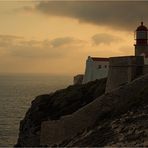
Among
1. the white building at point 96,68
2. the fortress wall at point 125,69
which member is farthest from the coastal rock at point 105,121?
the white building at point 96,68

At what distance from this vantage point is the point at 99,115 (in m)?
24.3

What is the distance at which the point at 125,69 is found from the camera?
1216 inches

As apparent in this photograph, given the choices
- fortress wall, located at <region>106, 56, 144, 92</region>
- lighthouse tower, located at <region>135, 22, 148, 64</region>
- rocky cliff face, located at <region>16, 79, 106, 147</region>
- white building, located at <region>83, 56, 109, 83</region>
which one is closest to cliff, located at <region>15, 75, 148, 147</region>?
rocky cliff face, located at <region>16, 79, 106, 147</region>

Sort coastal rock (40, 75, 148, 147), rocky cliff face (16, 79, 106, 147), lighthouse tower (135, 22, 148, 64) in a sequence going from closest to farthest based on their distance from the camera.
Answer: coastal rock (40, 75, 148, 147)
rocky cliff face (16, 79, 106, 147)
lighthouse tower (135, 22, 148, 64)

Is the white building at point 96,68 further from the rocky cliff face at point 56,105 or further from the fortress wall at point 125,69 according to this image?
the fortress wall at point 125,69

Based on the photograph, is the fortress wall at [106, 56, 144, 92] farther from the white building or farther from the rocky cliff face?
the white building

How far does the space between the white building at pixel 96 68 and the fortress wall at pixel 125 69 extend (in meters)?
9.78

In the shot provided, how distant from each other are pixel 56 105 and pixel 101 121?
11744 millimetres

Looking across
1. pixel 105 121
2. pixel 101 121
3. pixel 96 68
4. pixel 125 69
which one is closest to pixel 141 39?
pixel 96 68

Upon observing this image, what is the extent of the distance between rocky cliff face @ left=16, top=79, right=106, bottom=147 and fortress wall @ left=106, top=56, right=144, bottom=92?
289cm

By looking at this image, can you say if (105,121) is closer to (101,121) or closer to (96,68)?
(101,121)

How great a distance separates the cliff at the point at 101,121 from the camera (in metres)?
19.1

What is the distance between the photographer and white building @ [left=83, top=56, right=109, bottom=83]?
42.4 metres

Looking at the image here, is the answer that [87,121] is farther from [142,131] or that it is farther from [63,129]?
[142,131]
